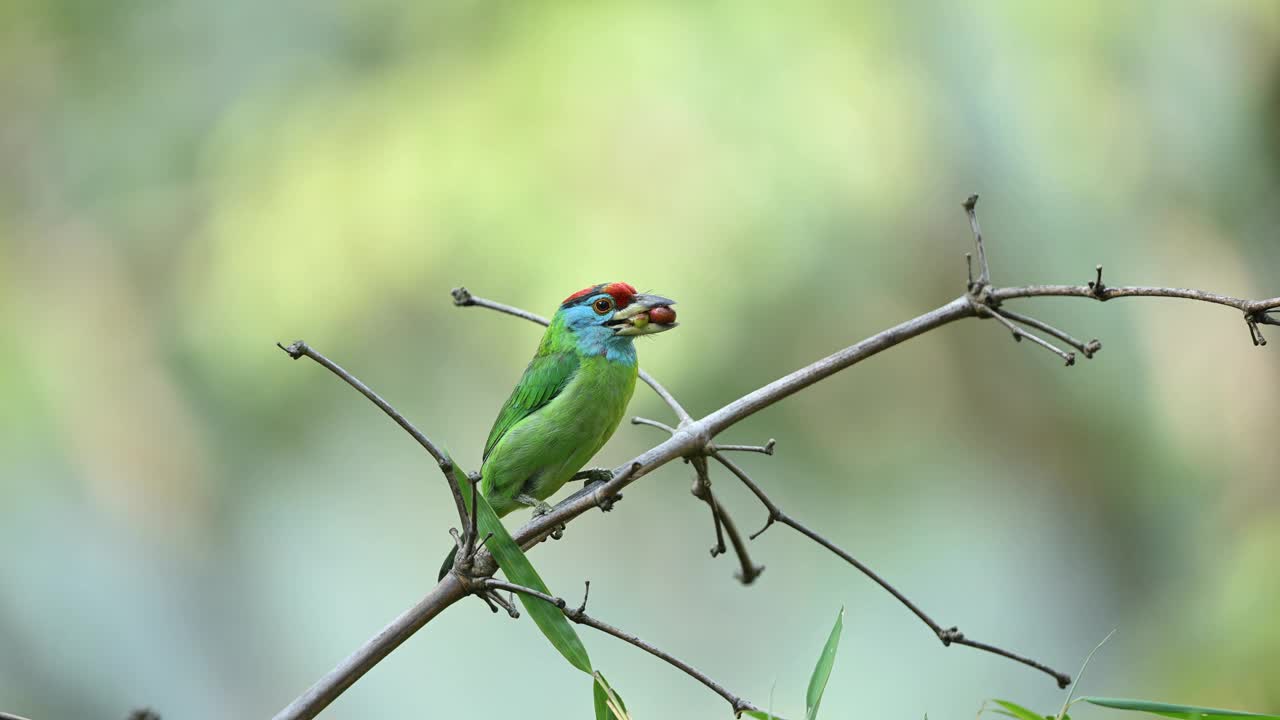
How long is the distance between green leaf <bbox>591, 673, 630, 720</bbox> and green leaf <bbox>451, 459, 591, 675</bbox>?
3 cm

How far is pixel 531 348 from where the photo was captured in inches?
273

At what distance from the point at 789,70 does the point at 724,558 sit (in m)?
3.48

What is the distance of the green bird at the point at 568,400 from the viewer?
2.84 m

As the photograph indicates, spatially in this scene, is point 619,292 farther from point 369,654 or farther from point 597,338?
point 369,654

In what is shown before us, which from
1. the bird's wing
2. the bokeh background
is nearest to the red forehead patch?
the bird's wing

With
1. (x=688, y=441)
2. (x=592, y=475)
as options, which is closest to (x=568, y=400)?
(x=592, y=475)

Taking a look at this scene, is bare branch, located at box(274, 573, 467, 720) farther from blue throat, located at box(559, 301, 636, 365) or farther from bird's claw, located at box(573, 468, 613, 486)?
blue throat, located at box(559, 301, 636, 365)

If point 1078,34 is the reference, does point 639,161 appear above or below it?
below

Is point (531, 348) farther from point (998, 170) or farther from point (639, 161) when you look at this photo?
point (998, 170)

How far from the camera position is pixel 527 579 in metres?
1.69

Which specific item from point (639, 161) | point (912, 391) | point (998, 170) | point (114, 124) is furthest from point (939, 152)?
point (114, 124)

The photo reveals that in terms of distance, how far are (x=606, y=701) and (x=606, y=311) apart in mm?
1414

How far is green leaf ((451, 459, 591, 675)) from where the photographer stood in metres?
1.63

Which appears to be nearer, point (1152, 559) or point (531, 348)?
point (531, 348)
